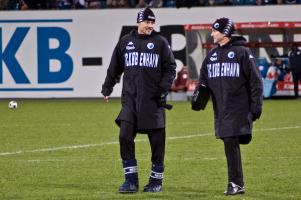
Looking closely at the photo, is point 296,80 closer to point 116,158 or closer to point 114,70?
point 116,158

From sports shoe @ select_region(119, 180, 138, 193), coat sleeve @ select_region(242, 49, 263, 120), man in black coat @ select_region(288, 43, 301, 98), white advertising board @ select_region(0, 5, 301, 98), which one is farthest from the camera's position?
white advertising board @ select_region(0, 5, 301, 98)

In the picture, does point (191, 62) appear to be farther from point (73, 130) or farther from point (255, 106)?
point (255, 106)

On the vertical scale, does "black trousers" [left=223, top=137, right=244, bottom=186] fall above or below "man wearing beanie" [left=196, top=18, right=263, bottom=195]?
below

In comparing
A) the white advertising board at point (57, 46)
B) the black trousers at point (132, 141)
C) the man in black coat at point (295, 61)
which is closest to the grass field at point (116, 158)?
the black trousers at point (132, 141)

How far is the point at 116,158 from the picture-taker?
681 inches

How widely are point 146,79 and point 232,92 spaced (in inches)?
44.4

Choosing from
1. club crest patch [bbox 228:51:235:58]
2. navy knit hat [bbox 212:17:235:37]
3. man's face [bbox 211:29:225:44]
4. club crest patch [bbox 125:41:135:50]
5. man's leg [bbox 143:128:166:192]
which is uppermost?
navy knit hat [bbox 212:17:235:37]

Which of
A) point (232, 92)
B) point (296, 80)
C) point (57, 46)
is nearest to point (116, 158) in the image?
point (232, 92)

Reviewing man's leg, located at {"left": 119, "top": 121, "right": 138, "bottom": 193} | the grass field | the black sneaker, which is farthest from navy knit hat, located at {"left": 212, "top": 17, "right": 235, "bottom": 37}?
the black sneaker

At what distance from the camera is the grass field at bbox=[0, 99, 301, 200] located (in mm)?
13188

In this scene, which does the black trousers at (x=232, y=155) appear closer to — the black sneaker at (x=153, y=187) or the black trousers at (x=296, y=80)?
the black sneaker at (x=153, y=187)

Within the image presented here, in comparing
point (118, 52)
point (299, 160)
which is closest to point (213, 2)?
point (299, 160)

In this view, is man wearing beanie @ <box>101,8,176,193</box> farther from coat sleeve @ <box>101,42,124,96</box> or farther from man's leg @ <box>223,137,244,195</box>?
man's leg @ <box>223,137,244,195</box>

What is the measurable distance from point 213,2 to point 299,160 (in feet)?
70.4
